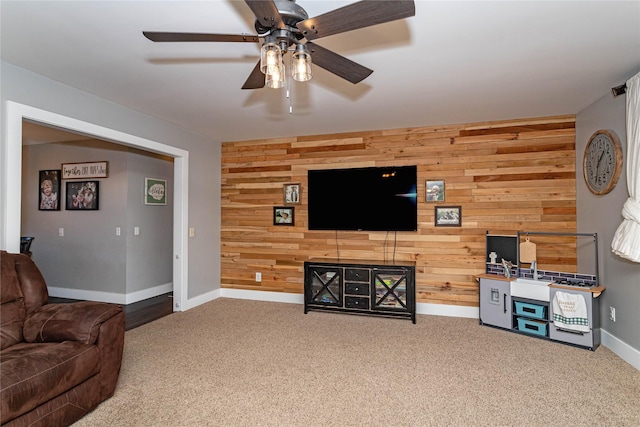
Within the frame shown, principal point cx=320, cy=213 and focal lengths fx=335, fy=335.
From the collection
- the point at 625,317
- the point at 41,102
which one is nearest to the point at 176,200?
the point at 41,102

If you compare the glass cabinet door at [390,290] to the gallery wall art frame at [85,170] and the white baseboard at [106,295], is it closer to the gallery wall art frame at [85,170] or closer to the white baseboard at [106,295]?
the white baseboard at [106,295]

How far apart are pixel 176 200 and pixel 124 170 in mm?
1157

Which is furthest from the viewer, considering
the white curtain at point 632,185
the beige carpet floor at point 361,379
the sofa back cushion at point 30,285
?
the white curtain at point 632,185

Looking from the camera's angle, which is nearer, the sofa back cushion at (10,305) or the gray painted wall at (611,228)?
the sofa back cushion at (10,305)

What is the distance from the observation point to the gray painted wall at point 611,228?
290 cm

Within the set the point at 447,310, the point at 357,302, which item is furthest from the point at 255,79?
the point at 447,310

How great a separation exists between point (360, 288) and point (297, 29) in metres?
3.22

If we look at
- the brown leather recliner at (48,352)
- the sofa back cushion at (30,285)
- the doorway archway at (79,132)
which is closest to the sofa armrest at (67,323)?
the brown leather recliner at (48,352)

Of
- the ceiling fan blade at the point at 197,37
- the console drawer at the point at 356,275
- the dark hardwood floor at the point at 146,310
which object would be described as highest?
the ceiling fan blade at the point at 197,37

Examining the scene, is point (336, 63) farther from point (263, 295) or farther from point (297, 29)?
point (263, 295)

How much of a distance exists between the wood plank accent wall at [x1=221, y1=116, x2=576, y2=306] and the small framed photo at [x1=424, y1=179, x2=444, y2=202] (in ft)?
0.19

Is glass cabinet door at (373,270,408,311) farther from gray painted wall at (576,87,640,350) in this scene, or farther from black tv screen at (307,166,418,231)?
gray painted wall at (576,87,640,350)

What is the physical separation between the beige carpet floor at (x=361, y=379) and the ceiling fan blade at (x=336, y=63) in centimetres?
213

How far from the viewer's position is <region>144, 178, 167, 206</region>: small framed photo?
527 cm
